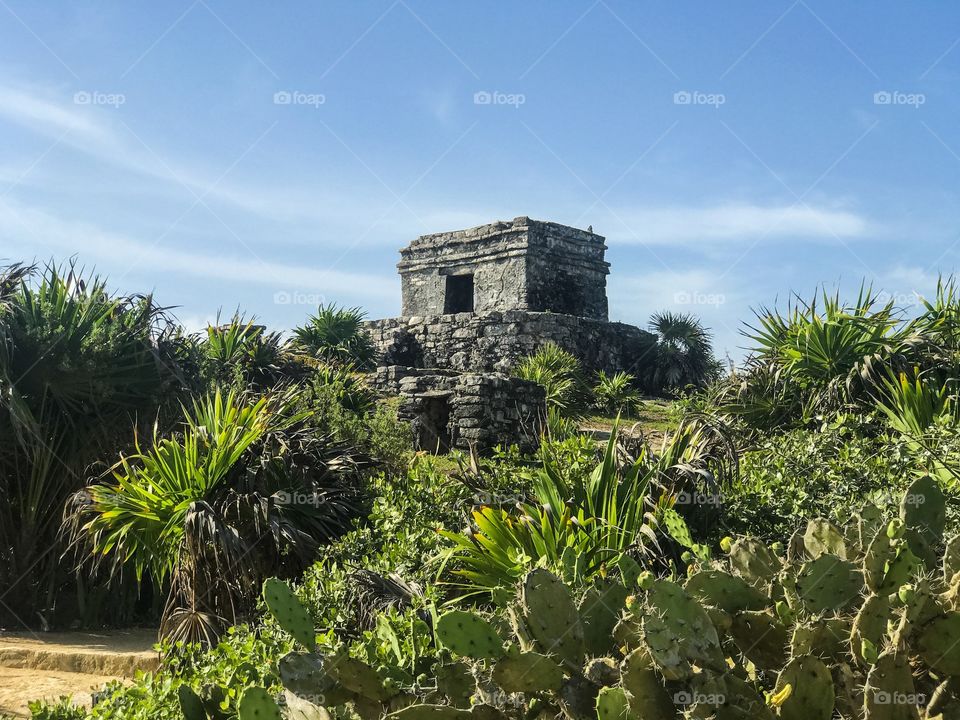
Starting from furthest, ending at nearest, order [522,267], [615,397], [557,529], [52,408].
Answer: [522,267] → [615,397] → [52,408] → [557,529]

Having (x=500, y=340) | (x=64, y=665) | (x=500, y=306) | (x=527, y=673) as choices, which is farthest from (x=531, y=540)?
(x=500, y=306)

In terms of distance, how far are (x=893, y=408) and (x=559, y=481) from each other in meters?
4.21

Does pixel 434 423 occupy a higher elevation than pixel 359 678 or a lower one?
higher

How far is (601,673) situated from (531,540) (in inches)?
98.0

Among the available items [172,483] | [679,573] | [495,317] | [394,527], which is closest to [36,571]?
[172,483]

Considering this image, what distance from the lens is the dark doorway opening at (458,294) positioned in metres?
22.6

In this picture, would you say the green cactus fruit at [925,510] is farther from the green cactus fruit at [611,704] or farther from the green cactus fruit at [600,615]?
the green cactus fruit at [611,704]

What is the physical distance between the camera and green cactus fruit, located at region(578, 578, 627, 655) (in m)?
3.77

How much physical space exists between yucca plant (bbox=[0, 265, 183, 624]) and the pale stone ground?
1098mm

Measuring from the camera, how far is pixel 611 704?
10.3 feet

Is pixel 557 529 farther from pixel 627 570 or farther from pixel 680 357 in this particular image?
pixel 680 357

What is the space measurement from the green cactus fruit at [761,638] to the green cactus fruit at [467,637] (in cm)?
93

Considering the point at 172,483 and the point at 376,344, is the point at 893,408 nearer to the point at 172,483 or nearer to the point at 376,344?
the point at 172,483

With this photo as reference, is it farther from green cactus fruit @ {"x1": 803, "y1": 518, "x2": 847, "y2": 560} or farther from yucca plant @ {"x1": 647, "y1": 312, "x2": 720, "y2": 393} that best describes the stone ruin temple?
green cactus fruit @ {"x1": 803, "y1": 518, "x2": 847, "y2": 560}
